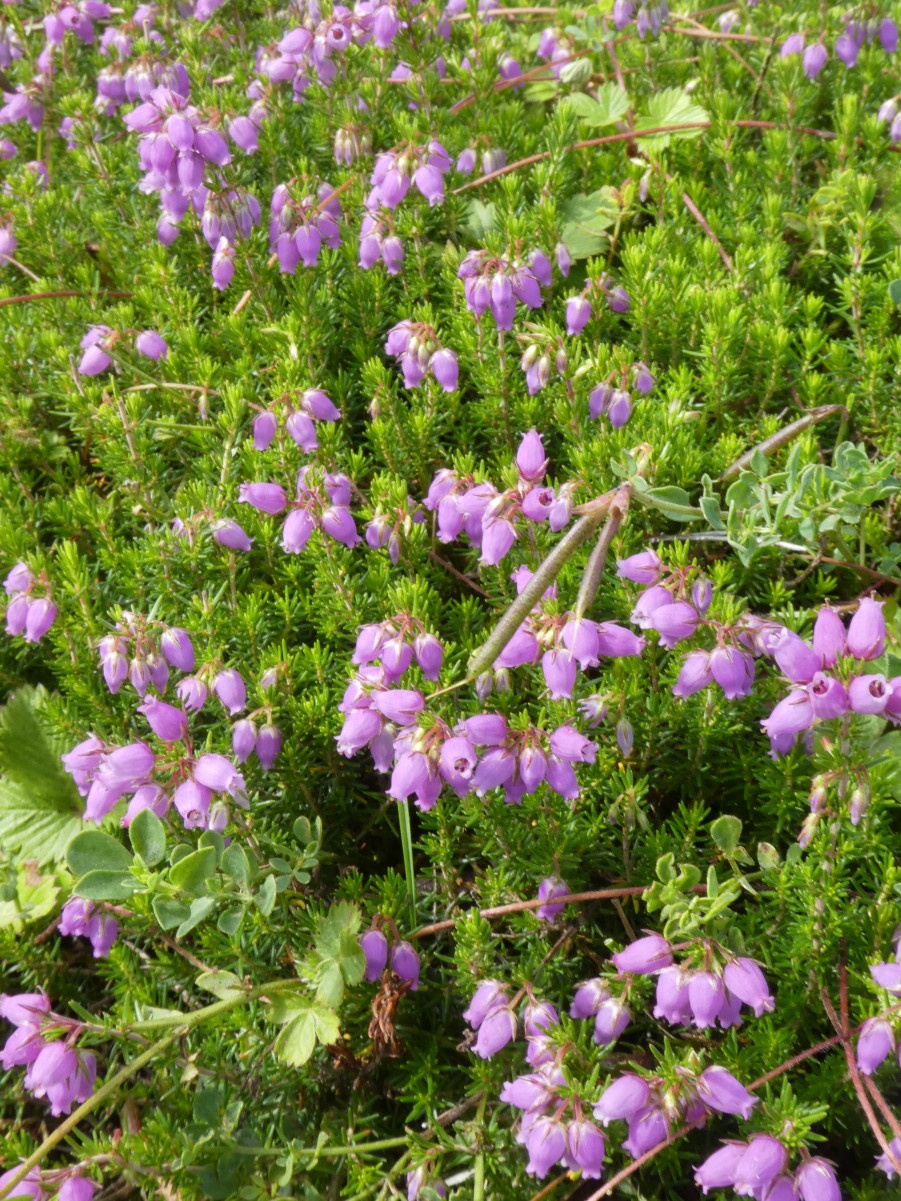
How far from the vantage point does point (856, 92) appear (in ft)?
15.2

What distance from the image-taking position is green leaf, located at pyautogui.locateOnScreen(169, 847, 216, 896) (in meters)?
2.31

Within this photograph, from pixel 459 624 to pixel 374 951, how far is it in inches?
40.3

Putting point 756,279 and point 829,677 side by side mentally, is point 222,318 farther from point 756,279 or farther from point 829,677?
point 829,677

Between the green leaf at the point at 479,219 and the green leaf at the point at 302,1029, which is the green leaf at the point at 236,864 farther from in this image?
the green leaf at the point at 479,219

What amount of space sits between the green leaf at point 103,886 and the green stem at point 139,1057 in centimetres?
30

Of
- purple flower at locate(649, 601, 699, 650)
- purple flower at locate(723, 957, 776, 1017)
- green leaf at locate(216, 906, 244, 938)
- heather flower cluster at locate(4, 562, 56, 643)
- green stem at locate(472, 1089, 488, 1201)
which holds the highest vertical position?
purple flower at locate(649, 601, 699, 650)

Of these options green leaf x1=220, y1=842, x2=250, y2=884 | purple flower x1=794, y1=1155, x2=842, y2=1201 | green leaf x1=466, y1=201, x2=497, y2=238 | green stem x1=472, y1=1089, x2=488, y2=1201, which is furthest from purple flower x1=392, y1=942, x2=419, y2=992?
green leaf x1=466, y1=201, x2=497, y2=238

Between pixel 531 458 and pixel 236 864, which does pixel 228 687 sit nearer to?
pixel 236 864

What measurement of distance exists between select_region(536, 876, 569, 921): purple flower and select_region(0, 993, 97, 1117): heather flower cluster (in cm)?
118

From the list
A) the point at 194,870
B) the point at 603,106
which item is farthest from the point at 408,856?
the point at 603,106

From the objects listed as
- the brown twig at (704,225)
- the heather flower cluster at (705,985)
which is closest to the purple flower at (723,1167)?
the heather flower cluster at (705,985)

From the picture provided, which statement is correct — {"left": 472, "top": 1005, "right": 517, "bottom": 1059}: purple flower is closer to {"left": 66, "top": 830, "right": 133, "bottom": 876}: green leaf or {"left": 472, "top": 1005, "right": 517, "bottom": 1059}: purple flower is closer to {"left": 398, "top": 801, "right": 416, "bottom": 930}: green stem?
{"left": 398, "top": 801, "right": 416, "bottom": 930}: green stem

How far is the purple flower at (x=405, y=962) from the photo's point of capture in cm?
266

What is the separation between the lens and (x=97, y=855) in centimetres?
244
